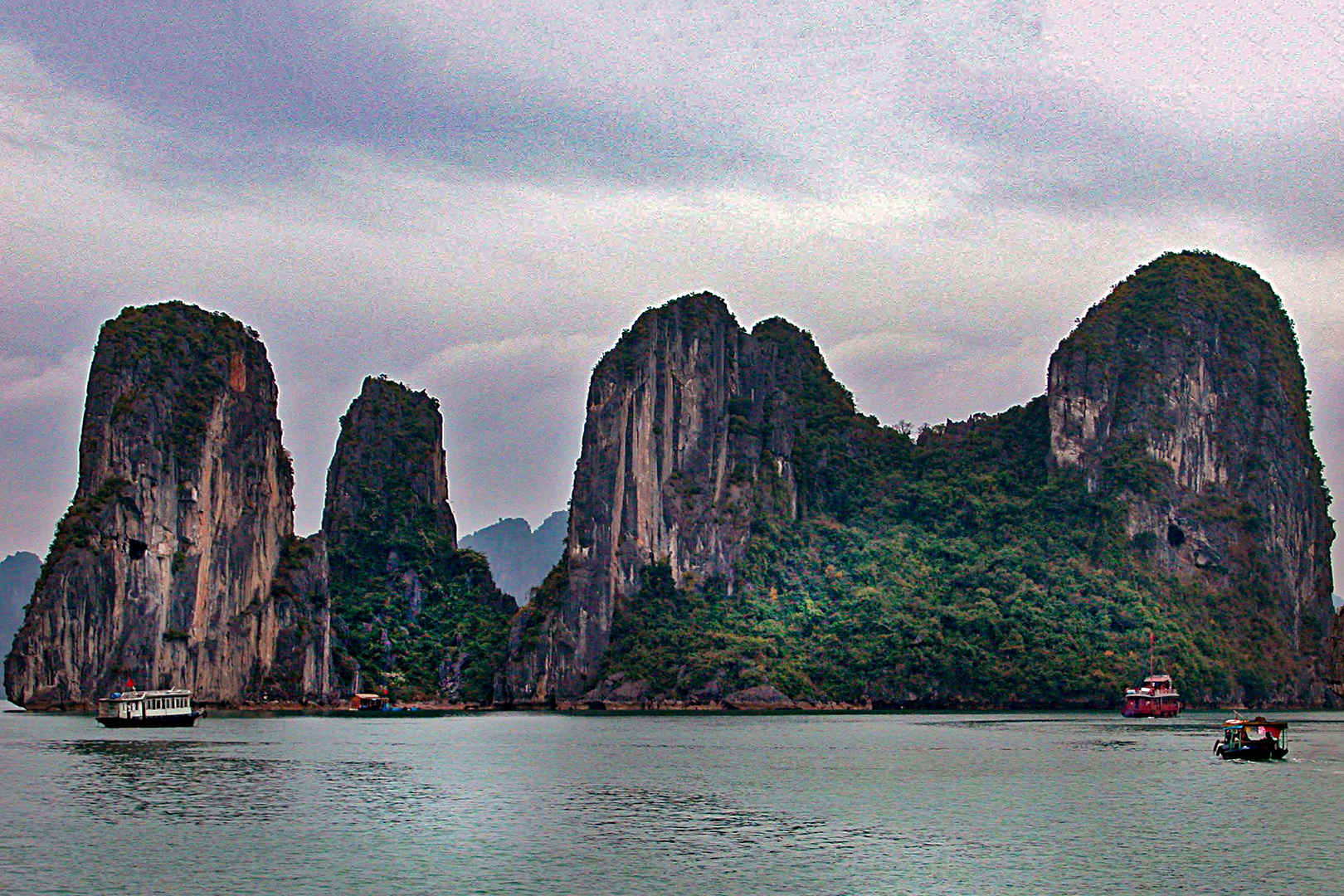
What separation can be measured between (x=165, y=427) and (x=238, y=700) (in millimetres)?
21321

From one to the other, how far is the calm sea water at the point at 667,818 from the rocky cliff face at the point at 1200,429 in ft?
203

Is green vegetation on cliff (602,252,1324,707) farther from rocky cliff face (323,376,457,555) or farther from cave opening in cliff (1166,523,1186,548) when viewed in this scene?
rocky cliff face (323,376,457,555)

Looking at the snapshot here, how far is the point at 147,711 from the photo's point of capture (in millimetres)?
88625

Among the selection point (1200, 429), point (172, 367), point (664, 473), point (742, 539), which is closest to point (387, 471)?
point (664, 473)

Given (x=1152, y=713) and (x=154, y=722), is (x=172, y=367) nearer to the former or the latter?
(x=154, y=722)

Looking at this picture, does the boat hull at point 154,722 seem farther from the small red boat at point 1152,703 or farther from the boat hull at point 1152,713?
the small red boat at point 1152,703

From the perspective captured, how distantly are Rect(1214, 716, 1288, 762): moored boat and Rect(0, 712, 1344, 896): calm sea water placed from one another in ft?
4.06

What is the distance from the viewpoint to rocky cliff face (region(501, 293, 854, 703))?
122 metres

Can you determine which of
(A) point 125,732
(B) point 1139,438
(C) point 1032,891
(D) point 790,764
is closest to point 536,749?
(D) point 790,764

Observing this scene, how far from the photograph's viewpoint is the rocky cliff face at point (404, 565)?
429 feet

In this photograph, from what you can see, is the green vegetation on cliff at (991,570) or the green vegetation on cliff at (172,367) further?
the green vegetation on cliff at (991,570)

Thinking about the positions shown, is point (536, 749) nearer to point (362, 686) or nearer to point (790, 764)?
point (790, 764)

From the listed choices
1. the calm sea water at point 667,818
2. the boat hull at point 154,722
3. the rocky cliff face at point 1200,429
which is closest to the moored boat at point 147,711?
the boat hull at point 154,722

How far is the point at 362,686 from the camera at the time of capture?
5032 inches
